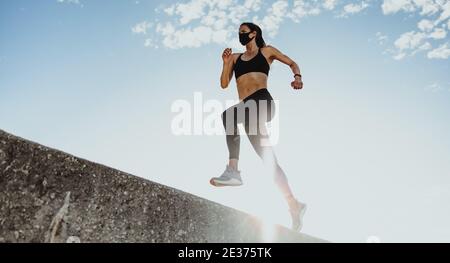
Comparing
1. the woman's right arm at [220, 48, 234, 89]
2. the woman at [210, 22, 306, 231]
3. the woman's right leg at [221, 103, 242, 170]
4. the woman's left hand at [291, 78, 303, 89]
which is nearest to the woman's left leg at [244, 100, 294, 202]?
the woman at [210, 22, 306, 231]

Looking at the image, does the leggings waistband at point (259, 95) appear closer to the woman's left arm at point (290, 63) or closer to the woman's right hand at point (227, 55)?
the woman's left arm at point (290, 63)

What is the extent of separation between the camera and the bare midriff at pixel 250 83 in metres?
4.56

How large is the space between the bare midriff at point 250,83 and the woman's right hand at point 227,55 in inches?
15.4

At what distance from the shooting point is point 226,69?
192 inches

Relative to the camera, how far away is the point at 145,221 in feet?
8.58

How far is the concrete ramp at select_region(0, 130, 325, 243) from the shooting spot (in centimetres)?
216

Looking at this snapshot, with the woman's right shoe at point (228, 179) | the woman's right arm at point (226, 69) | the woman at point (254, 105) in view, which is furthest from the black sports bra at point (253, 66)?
the woman's right shoe at point (228, 179)

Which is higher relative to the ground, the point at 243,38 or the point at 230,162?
the point at 243,38

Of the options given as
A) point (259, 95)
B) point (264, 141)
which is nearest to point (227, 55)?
point (259, 95)

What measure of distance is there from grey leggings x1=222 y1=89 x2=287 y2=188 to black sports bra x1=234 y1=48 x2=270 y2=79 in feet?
1.05

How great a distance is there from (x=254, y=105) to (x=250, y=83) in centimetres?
31
